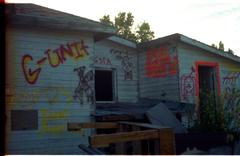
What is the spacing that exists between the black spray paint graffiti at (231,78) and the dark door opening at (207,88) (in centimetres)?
54

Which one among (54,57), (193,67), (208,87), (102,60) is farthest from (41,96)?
(208,87)

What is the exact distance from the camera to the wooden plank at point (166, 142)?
397 centimetres

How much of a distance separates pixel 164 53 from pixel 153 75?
104 cm

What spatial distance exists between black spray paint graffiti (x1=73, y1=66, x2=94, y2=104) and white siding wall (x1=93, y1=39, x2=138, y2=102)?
2364mm

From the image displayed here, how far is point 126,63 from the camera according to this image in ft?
44.0

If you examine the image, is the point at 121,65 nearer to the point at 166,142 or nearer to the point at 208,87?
the point at 208,87

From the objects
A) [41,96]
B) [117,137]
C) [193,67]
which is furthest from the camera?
[193,67]

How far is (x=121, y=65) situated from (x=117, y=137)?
934 centimetres

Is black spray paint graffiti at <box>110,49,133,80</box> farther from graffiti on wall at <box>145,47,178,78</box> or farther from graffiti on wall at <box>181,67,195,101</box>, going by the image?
graffiti on wall at <box>181,67,195,101</box>

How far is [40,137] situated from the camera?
914 centimetres

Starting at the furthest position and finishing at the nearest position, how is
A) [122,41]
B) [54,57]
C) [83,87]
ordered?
1. [122,41]
2. [83,87]
3. [54,57]

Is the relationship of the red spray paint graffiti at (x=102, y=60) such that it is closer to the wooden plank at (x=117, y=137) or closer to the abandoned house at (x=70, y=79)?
the abandoned house at (x=70, y=79)

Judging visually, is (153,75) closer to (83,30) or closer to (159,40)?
(159,40)

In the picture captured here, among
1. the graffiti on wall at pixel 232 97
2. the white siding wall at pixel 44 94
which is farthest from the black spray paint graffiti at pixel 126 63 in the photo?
the graffiti on wall at pixel 232 97
